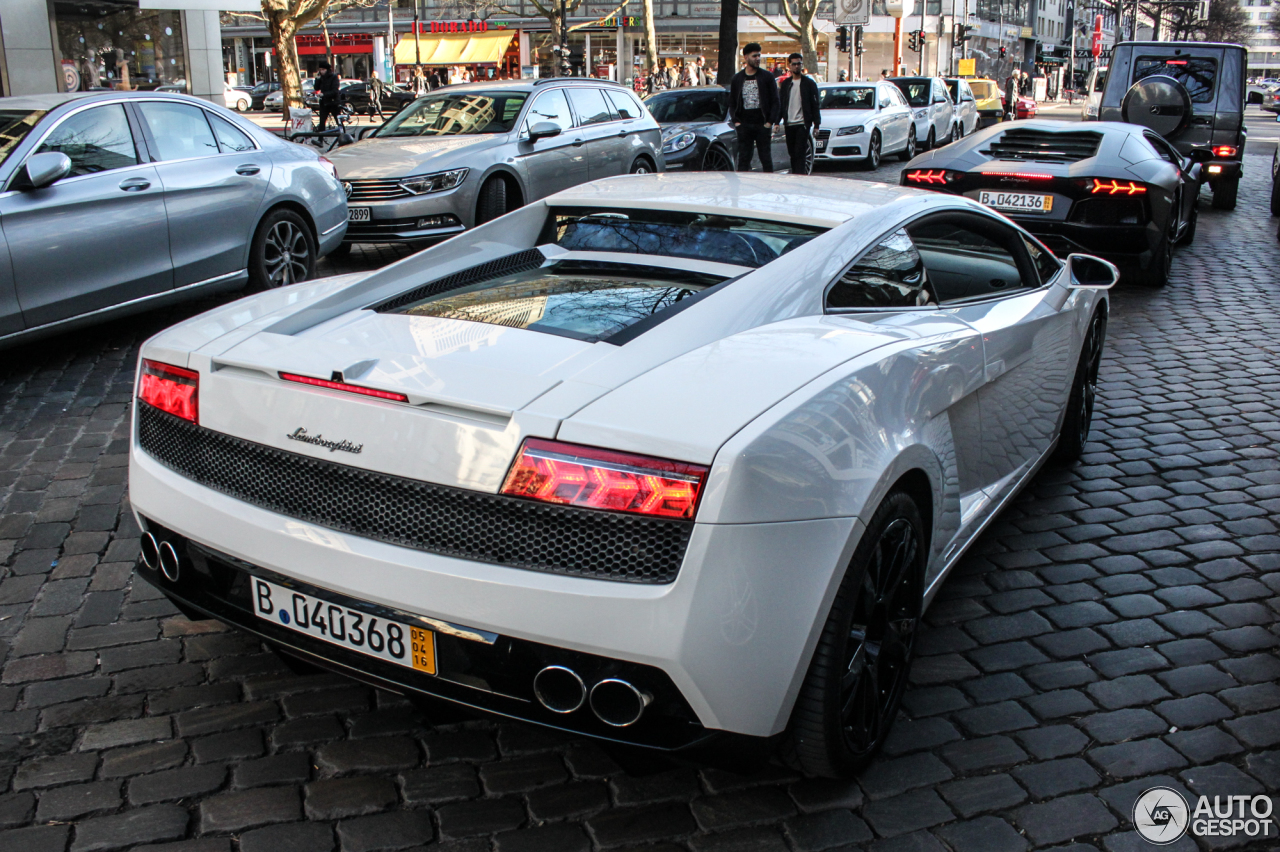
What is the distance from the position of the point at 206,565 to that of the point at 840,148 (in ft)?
57.0

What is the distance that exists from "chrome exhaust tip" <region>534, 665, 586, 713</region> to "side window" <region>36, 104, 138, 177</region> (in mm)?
5188

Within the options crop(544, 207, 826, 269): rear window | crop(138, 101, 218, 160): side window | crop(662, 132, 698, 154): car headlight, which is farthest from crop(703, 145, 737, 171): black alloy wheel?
crop(544, 207, 826, 269): rear window

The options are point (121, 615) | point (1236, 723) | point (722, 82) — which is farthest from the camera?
point (722, 82)

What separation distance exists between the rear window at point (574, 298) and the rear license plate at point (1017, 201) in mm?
6269

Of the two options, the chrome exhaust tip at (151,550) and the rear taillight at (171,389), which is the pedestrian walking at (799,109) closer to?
the rear taillight at (171,389)

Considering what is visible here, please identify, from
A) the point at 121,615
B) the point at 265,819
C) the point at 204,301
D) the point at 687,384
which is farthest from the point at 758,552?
the point at 204,301

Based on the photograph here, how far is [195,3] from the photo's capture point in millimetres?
18703

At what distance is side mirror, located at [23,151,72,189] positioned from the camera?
562 cm

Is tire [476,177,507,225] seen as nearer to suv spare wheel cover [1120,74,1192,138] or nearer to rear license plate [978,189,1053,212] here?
rear license plate [978,189,1053,212]

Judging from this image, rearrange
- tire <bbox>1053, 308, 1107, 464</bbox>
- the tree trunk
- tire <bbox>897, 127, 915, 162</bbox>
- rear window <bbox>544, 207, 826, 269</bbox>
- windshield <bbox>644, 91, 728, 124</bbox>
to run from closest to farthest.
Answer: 1. rear window <bbox>544, 207, 826, 269</bbox>
2. tire <bbox>1053, 308, 1107, 464</bbox>
3. windshield <bbox>644, 91, 728, 124</bbox>
4. tire <bbox>897, 127, 915, 162</bbox>
5. the tree trunk

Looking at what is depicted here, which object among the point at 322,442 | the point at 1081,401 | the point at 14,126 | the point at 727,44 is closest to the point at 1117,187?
the point at 1081,401

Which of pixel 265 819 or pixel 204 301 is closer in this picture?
pixel 265 819

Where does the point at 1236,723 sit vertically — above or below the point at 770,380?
below

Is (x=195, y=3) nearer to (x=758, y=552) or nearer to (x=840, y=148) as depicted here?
(x=840, y=148)
